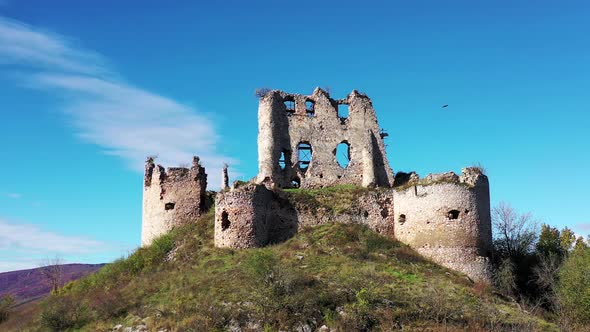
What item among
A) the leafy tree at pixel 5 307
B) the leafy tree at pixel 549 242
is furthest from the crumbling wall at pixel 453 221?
the leafy tree at pixel 5 307

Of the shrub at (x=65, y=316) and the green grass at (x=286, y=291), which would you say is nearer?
the green grass at (x=286, y=291)

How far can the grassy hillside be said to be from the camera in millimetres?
22297

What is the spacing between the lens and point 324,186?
36.4 metres

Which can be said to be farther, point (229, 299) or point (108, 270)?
point (108, 270)

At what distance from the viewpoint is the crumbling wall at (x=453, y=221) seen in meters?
29.1

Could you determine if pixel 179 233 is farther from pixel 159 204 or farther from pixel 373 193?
pixel 373 193

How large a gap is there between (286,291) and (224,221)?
25.9 feet

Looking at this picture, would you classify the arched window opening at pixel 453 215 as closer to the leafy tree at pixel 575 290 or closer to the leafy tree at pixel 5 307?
the leafy tree at pixel 575 290

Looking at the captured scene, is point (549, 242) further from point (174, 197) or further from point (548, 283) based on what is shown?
point (174, 197)

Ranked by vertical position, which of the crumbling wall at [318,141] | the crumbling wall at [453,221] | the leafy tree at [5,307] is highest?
the crumbling wall at [318,141]

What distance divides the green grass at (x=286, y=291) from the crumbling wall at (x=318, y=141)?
5.98 m

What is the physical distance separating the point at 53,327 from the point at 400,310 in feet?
46.5

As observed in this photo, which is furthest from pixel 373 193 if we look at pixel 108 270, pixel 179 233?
pixel 108 270

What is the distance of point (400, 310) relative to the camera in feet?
74.4
